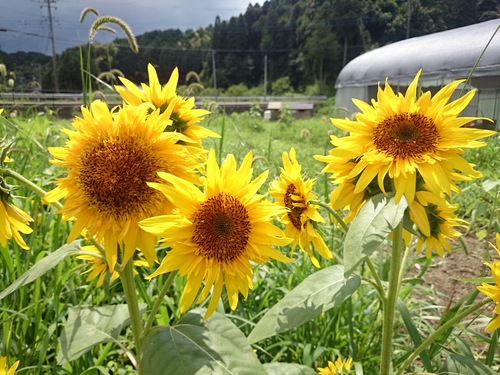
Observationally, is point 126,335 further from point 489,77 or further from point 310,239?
point 489,77

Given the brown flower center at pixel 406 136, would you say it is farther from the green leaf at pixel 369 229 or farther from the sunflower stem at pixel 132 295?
the sunflower stem at pixel 132 295

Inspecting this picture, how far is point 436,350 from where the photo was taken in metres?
1.19

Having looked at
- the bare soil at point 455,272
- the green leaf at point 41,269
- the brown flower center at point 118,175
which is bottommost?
the bare soil at point 455,272

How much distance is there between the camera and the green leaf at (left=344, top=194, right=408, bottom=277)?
562 millimetres

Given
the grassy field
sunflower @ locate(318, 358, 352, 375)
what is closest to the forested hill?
the grassy field

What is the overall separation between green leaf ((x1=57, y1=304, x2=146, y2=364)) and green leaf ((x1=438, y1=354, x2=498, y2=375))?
0.59 m

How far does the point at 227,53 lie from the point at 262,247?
4549cm

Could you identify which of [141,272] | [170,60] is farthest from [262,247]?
[170,60]

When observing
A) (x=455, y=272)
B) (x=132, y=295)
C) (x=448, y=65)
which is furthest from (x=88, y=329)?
(x=448, y=65)

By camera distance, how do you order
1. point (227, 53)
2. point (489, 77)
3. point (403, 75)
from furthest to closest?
point (227, 53) → point (403, 75) → point (489, 77)

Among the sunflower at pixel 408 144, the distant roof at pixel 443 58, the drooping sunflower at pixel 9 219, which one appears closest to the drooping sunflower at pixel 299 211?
the sunflower at pixel 408 144

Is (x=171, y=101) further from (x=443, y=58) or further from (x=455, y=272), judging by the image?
(x=443, y=58)

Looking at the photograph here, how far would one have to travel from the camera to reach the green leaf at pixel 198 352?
0.61 meters

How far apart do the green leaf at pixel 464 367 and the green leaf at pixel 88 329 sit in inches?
23.3
